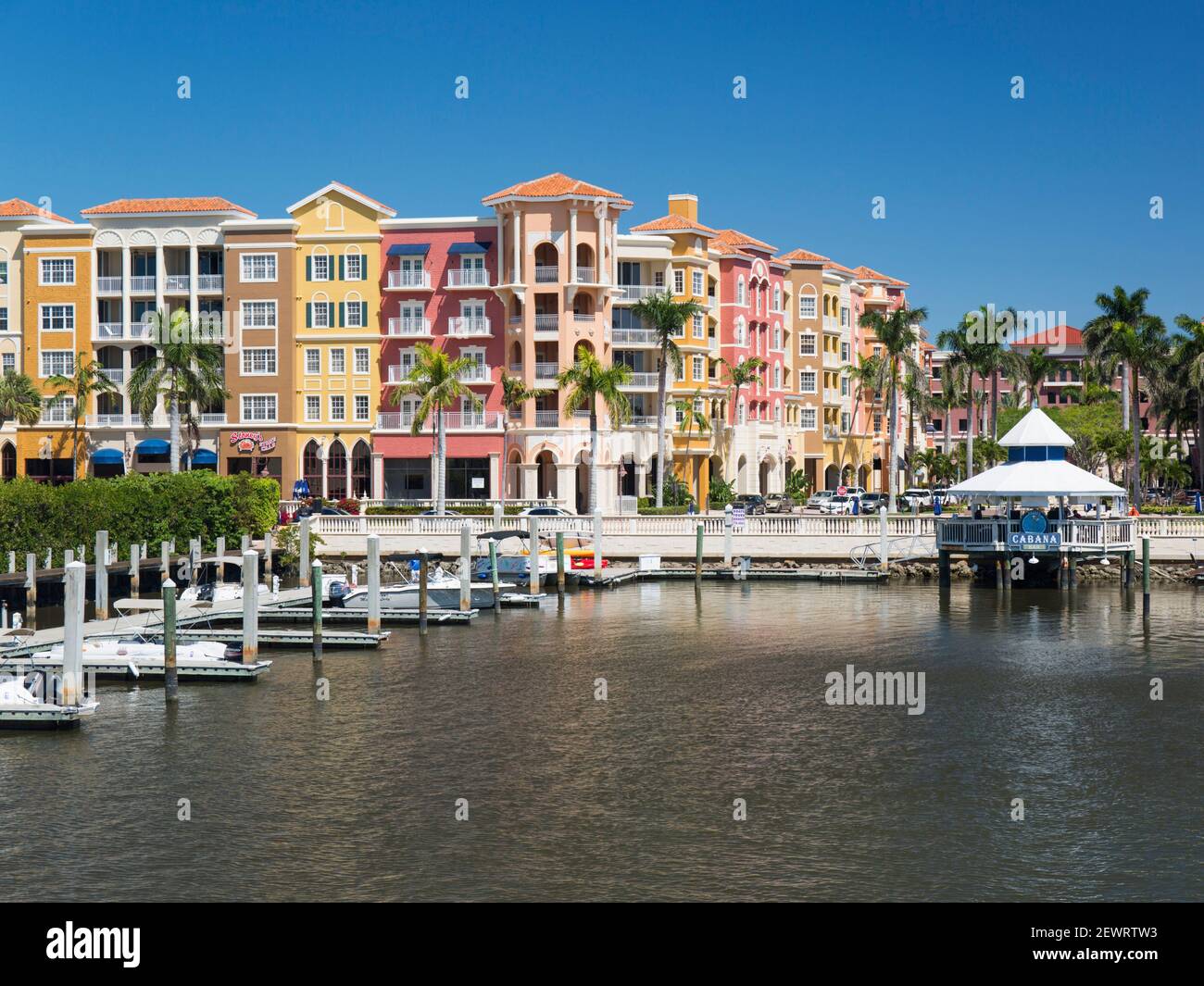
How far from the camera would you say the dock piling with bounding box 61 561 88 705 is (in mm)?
34906

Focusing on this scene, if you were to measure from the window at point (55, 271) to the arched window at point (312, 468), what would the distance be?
18.6m

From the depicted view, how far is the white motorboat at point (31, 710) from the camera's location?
34844 millimetres

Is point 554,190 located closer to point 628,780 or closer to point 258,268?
point 258,268

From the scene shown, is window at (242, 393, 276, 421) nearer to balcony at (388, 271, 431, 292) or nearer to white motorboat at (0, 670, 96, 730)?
balcony at (388, 271, 431, 292)

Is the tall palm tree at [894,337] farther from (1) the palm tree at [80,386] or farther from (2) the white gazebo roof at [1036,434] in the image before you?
(1) the palm tree at [80,386]

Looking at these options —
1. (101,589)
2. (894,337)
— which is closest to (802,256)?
(894,337)

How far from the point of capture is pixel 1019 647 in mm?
50469

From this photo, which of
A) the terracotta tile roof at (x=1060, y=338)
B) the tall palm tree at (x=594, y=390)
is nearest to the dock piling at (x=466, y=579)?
A: the tall palm tree at (x=594, y=390)

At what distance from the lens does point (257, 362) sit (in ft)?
325

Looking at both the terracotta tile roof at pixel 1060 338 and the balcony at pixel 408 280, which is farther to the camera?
the terracotta tile roof at pixel 1060 338

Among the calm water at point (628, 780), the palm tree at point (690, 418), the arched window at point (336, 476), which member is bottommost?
the calm water at point (628, 780)

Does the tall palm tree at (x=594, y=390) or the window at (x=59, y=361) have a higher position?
the window at (x=59, y=361)
